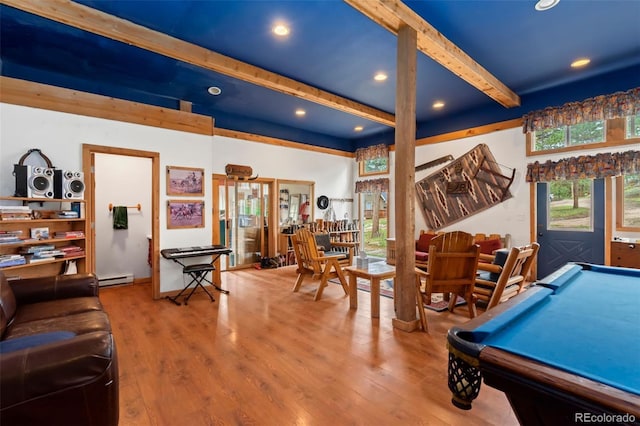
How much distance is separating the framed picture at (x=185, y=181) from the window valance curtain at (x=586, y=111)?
5.67 metres

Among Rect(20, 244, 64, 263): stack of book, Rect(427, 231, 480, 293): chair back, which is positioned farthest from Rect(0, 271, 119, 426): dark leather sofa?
Rect(427, 231, 480, 293): chair back

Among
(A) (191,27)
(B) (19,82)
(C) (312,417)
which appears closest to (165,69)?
(A) (191,27)

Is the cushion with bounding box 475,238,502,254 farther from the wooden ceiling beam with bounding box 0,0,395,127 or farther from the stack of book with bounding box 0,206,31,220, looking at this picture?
the stack of book with bounding box 0,206,31,220

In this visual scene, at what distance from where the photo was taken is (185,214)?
4.64 metres

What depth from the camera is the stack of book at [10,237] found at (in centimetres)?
315

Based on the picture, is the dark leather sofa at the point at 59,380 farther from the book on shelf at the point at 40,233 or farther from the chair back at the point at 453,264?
the chair back at the point at 453,264

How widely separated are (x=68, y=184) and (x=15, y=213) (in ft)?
1.88

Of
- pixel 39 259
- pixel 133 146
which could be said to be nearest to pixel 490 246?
pixel 133 146

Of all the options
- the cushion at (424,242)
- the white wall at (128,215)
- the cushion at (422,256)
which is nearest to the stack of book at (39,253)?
the white wall at (128,215)

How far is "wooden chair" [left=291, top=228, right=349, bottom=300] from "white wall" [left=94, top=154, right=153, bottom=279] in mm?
2949

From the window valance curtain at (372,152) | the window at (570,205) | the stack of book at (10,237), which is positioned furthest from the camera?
the window valance curtain at (372,152)

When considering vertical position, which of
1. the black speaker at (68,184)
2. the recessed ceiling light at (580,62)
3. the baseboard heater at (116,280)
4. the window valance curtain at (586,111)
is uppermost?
the recessed ceiling light at (580,62)

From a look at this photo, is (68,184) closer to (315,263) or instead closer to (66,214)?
(66,214)

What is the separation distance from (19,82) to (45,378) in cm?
396
